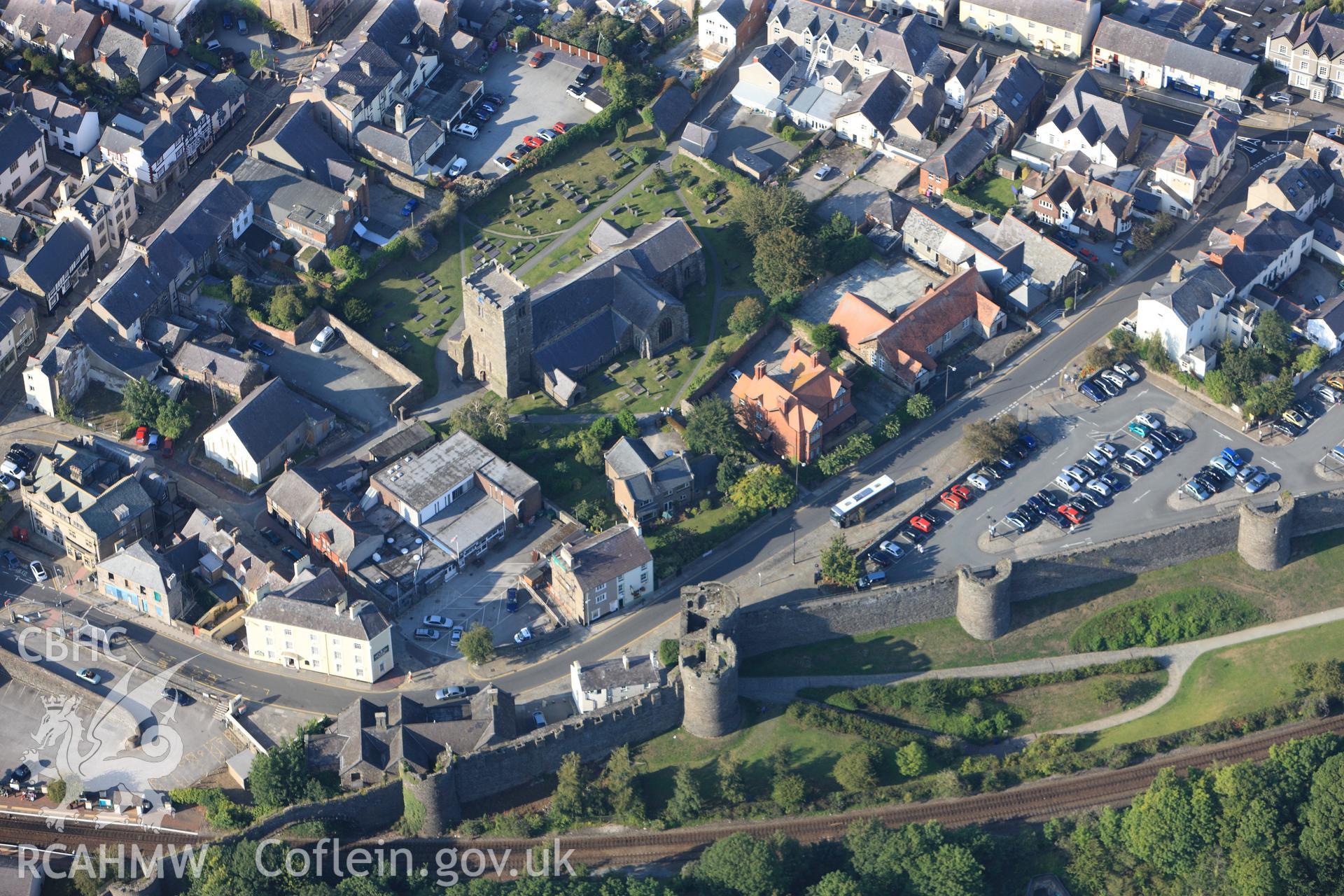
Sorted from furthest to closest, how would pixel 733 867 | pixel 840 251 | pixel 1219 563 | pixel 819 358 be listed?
pixel 840 251 < pixel 819 358 < pixel 1219 563 < pixel 733 867

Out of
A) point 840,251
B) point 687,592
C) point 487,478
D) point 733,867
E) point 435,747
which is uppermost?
point 840,251

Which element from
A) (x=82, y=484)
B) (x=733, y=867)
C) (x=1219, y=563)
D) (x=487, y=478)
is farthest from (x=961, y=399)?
(x=82, y=484)

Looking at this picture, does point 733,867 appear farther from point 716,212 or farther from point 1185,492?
point 716,212

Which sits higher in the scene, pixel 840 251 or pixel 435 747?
pixel 840 251

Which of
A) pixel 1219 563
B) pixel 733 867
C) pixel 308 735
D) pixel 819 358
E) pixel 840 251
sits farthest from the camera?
pixel 840 251

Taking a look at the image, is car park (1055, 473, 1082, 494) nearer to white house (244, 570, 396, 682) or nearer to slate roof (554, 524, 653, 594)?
slate roof (554, 524, 653, 594)

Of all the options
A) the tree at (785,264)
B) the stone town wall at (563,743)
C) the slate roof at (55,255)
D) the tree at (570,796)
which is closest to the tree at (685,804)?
the stone town wall at (563,743)

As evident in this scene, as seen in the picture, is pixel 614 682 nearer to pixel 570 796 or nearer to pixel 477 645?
pixel 570 796
